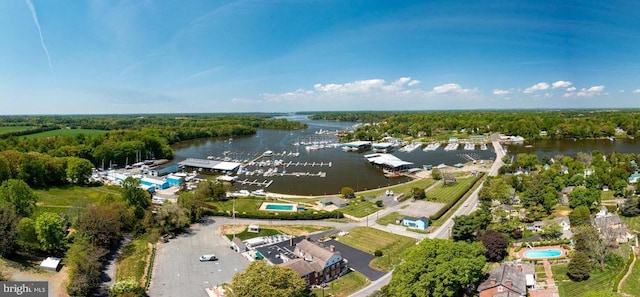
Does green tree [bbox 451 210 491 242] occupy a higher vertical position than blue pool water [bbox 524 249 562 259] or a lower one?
higher

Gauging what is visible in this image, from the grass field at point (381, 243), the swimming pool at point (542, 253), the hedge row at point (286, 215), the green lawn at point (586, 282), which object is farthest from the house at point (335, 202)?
the green lawn at point (586, 282)

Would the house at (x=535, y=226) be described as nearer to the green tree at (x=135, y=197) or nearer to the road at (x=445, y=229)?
the road at (x=445, y=229)

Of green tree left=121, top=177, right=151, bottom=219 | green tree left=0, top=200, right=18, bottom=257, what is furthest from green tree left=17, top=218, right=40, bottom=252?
green tree left=121, top=177, right=151, bottom=219

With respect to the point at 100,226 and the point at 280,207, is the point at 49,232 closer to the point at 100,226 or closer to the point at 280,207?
the point at 100,226

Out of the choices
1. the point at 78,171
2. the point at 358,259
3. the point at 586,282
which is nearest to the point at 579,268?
the point at 586,282

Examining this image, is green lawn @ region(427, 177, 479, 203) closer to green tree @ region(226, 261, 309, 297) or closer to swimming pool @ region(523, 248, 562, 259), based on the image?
swimming pool @ region(523, 248, 562, 259)

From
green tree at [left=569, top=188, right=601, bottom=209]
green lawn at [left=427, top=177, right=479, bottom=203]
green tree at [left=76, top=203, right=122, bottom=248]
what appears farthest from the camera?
green lawn at [left=427, top=177, right=479, bottom=203]
